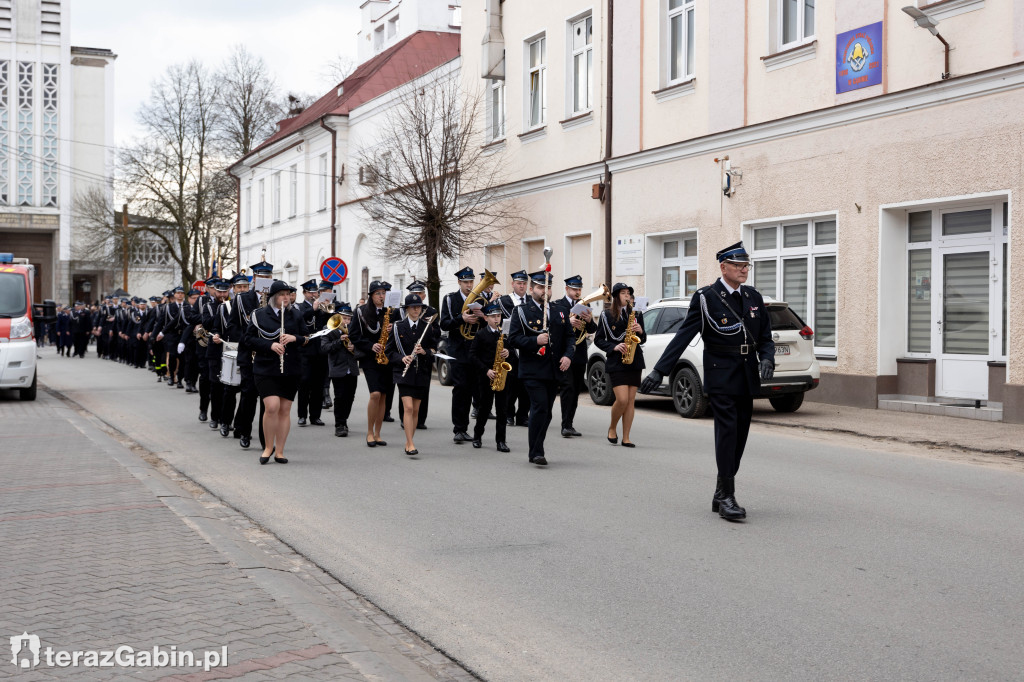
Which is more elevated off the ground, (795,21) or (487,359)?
(795,21)

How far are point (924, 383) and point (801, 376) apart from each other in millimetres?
2362

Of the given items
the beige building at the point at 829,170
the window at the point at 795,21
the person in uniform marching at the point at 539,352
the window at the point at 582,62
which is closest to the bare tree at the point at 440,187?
the beige building at the point at 829,170

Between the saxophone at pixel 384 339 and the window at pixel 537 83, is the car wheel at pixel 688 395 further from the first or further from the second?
the window at pixel 537 83

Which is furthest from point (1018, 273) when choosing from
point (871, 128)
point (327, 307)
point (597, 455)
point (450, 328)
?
point (327, 307)

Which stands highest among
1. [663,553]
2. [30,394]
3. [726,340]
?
[726,340]

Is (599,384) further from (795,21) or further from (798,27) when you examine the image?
(795,21)

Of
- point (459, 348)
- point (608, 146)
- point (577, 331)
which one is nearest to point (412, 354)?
point (459, 348)

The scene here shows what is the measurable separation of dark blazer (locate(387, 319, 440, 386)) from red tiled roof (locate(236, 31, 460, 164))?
27304 mm

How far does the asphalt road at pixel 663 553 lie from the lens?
493 cm

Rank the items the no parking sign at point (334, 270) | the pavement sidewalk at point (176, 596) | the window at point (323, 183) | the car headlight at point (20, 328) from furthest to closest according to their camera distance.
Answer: the window at point (323, 183) < the no parking sign at point (334, 270) < the car headlight at point (20, 328) < the pavement sidewalk at point (176, 596)

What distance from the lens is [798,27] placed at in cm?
1848

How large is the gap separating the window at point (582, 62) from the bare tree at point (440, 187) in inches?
132

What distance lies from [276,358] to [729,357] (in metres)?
4.94

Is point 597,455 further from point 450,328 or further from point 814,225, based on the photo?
point 814,225
